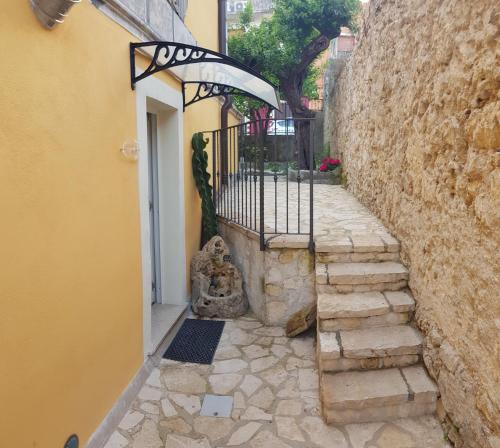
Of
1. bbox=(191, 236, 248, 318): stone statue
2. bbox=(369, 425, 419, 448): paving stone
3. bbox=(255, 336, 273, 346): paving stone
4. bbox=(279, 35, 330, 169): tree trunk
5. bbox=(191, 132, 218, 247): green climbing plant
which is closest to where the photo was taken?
bbox=(369, 425, 419, 448): paving stone

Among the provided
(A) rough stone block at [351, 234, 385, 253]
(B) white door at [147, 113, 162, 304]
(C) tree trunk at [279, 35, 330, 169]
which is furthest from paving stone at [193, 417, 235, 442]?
(C) tree trunk at [279, 35, 330, 169]

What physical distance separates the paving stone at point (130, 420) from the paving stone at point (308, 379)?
1.21 metres

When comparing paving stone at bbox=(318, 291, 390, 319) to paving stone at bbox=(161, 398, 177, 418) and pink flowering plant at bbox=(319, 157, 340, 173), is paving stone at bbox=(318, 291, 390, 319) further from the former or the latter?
pink flowering plant at bbox=(319, 157, 340, 173)

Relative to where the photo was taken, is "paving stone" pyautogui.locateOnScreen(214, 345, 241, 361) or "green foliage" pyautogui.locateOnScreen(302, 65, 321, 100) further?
"green foliage" pyautogui.locateOnScreen(302, 65, 321, 100)

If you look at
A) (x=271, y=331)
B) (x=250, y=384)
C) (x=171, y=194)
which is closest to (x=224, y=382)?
(x=250, y=384)

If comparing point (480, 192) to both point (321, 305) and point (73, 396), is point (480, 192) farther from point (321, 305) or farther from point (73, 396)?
point (73, 396)

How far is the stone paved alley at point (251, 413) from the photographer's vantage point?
2607 mm

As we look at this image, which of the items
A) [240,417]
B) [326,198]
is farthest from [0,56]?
[326,198]

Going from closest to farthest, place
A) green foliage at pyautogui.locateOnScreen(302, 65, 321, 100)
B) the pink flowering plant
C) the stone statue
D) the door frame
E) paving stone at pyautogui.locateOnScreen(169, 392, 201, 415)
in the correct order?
paving stone at pyautogui.locateOnScreen(169, 392, 201, 415) < the door frame < the stone statue < the pink flowering plant < green foliage at pyautogui.locateOnScreen(302, 65, 321, 100)

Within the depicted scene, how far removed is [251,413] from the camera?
2910mm

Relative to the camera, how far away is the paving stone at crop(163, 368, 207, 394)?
3199mm

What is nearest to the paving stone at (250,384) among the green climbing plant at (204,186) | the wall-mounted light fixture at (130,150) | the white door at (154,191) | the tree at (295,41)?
the white door at (154,191)

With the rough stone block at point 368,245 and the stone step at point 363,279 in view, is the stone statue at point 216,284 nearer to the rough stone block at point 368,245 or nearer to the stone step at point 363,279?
the stone step at point 363,279

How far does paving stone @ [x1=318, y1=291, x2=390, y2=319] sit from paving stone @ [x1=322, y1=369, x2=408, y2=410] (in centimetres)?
45
